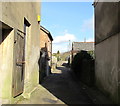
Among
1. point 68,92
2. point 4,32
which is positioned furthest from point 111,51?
point 4,32

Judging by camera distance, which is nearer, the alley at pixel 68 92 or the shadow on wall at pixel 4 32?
the shadow on wall at pixel 4 32

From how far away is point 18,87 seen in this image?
6941 millimetres

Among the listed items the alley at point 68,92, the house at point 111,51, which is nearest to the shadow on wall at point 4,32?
the alley at point 68,92

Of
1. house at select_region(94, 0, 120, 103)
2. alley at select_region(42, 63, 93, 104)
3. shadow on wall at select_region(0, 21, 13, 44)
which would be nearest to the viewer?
shadow on wall at select_region(0, 21, 13, 44)

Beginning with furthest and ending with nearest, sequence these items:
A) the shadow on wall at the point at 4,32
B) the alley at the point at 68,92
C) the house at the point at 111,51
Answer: the alley at the point at 68,92
the house at the point at 111,51
the shadow on wall at the point at 4,32

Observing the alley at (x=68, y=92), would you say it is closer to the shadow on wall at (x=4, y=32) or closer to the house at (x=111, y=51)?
the house at (x=111, y=51)

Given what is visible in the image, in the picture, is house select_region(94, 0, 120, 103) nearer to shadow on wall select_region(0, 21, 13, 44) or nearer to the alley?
the alley

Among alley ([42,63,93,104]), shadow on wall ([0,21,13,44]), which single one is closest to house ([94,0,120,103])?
alley ([42,63,93,104])

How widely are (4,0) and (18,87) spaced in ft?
11.0

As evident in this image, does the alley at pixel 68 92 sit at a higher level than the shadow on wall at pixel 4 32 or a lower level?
lower

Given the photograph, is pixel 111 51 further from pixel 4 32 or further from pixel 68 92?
pixel 4 32

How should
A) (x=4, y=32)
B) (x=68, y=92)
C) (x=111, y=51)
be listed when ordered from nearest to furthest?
(x=4, y=32) < (x=111, y=51) < (x=68, y=92)

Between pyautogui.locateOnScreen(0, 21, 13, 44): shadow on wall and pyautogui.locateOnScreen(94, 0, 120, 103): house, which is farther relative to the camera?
pyautogui.locateOnScreen(94, 0, 120, 103): house

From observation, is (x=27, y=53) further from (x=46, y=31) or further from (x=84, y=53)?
(x=46, y=31)
